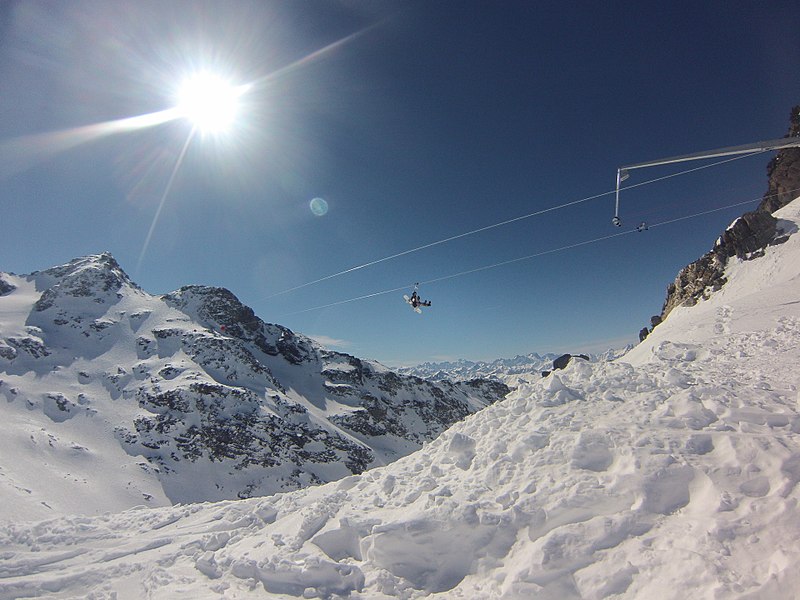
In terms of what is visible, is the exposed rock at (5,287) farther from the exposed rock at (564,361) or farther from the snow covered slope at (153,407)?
the exposed rock at (564,361)

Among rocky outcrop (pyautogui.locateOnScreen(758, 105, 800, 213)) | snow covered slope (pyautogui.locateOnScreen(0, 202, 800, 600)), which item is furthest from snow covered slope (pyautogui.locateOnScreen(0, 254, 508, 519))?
rocky outcrop (pyautogui.locateOnScreen(758, 105, 800, 213))

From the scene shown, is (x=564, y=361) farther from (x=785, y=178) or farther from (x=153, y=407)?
(x=153, y=407)

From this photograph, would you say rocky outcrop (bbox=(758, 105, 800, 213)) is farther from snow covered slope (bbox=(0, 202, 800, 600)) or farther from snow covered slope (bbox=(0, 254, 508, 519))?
snow covered slope (bbox=(0, 254, 508, 519))

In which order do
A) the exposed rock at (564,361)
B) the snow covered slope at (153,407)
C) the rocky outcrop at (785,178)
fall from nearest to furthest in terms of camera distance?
1. the exposed rock at (564,361)
2. the rocky outcrop at (785,178)
3. the snow covered slope at (153,407)

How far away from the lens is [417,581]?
23.7 ft

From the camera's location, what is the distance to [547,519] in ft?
23.0

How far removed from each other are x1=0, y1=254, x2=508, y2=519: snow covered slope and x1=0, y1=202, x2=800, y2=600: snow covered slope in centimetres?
5192

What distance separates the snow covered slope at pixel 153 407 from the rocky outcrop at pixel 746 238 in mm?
84355

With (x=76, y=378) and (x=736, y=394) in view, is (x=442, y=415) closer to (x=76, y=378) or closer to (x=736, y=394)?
(x=76, y=378)

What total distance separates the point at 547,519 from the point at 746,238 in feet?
166

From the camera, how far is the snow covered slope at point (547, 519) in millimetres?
5660

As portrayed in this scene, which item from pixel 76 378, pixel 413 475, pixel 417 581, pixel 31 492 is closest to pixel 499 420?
pixel 413 475

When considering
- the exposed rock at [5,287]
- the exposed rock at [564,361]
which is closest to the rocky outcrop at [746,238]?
the exposed rock at [564,361]

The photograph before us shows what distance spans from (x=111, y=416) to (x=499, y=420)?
4490 inches
